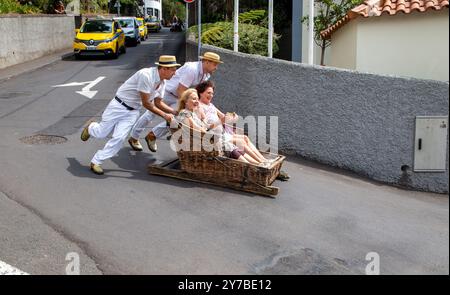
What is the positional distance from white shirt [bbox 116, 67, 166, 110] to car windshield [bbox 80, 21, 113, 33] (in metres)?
17.8

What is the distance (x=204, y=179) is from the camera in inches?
274

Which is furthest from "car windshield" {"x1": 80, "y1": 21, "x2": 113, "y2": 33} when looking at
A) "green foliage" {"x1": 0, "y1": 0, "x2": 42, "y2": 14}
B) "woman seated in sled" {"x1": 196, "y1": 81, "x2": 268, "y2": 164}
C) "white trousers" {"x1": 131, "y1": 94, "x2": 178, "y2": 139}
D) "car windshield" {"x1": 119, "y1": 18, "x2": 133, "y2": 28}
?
"woman seated in sled" {"x1": 196, "y1": 81, "x2": 268, "y2": 164}

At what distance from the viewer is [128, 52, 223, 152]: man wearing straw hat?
24.2 feet

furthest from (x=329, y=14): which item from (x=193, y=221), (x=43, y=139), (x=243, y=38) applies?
(x=193, y=221)

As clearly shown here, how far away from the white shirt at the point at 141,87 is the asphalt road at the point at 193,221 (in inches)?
38.8

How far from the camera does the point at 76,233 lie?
17.6 feet

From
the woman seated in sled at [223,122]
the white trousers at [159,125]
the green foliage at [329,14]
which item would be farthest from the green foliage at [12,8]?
the woman seated in sled at [223,122]

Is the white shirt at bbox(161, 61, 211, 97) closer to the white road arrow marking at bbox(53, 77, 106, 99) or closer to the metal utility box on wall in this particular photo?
the metal utility box on wall

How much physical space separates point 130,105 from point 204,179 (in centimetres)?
148

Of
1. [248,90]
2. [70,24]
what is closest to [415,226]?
[248,90]

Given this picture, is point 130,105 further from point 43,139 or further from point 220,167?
point 43,139

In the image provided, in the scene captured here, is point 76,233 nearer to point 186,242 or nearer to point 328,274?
point 186,242

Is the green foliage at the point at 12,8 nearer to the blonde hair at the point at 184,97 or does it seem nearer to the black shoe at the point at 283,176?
the blonde hair at the point at 184,97

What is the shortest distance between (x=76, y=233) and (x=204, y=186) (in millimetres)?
1987
